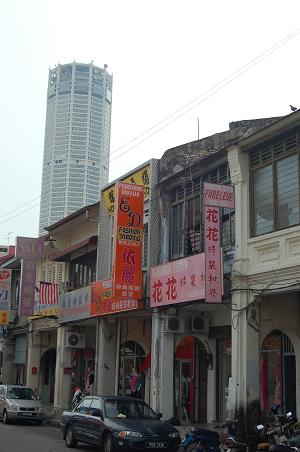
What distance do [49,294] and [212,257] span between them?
14.6 m

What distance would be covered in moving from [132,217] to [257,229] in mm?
5115

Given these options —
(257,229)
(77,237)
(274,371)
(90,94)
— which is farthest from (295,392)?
(90,94)

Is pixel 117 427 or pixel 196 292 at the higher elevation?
pixel 196 292

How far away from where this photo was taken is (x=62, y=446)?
16.0 meters

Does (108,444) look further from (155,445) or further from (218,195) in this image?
(218,195)

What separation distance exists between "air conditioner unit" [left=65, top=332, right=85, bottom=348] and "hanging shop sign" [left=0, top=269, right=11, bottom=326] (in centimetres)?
793

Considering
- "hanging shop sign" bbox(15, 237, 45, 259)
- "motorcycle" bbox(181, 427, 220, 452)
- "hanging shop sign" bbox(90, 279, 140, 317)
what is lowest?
"motorcycle" bbox(181, 427, 220, 452)

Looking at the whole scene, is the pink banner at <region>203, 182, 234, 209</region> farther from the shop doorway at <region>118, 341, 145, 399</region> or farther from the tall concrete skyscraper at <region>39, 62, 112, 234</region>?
the tall concrete skyscraper at <region>39, 62, 112, 234</region>

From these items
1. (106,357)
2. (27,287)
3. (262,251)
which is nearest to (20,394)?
(106,357)

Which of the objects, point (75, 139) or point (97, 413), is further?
point (75, 139)

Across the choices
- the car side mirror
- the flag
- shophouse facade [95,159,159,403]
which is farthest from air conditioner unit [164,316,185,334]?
the flag

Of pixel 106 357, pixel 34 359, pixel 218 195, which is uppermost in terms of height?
pixel 218 195

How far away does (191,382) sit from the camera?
72.2 feet

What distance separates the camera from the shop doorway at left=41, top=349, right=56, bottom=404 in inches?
1332
